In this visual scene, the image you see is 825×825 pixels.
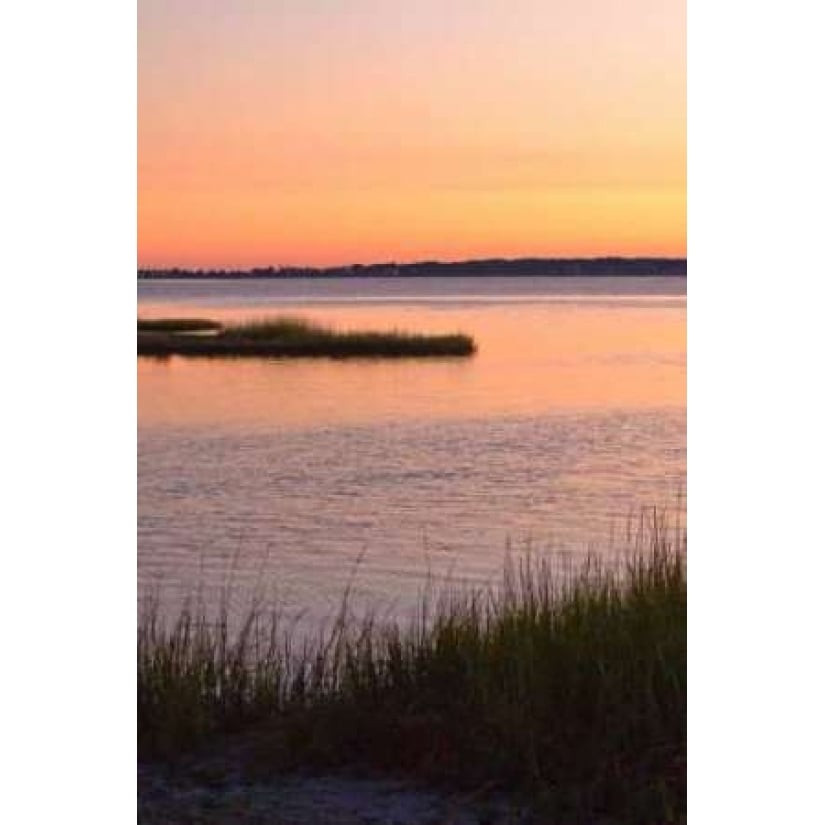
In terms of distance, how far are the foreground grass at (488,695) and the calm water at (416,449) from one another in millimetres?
804

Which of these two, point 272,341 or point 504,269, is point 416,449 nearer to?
point 504,269

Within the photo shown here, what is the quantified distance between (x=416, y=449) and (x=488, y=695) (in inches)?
167

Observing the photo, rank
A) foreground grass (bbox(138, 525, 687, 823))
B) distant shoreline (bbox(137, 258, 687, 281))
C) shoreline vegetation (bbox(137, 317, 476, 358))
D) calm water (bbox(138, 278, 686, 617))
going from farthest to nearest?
shoreline vegetation (bbox(137, 317, 476, 358))
distant shoreline (bbox(137, 258, 687, 281))
calm water (bbox(138, 278, 686, 617))
foreground grass (bbox(138, 525, 687, 823))

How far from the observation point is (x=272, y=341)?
29.1 ft

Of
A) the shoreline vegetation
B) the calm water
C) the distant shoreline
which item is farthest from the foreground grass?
the shoreline vegetation

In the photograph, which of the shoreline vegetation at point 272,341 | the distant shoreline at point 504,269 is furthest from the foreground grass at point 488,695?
the shoreline vegetation at point 272,341

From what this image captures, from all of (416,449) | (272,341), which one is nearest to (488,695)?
(416,449)

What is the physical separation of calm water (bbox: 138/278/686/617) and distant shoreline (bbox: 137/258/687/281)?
1.13ft

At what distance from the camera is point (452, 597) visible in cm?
357

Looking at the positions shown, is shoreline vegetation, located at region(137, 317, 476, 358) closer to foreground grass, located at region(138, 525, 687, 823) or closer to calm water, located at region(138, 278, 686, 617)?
calm water, located at region(138, 278, 686, 617)

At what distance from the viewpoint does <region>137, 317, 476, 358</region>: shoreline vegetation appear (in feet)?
27.6

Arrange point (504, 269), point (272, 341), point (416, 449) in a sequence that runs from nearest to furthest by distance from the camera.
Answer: point (504, 269) → point (416, 449) → point (272, 341)
